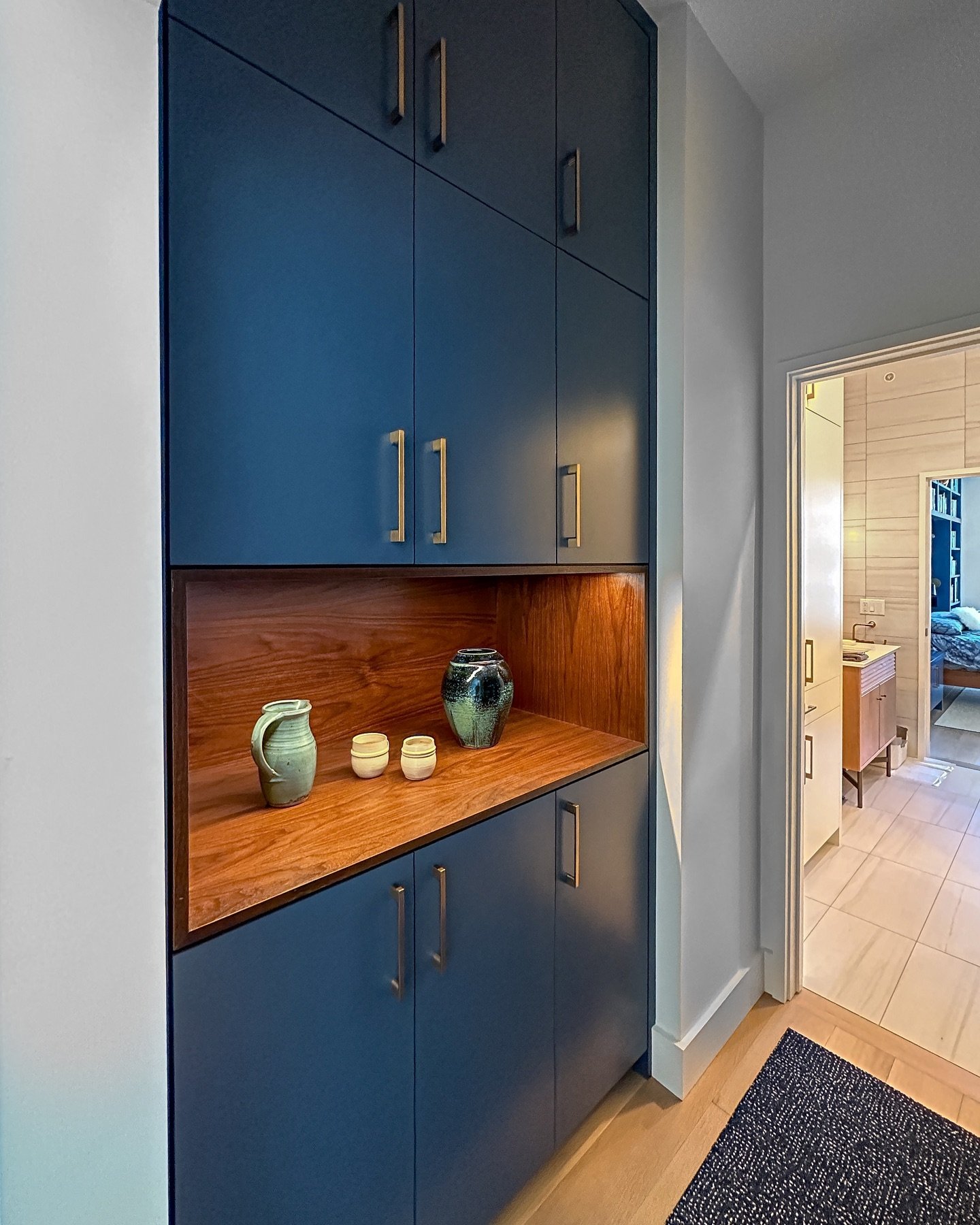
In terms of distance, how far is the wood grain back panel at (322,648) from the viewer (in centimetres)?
127

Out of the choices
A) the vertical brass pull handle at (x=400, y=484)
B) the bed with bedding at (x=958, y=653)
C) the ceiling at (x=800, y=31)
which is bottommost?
the bed with bedding at (x=958, y=653)

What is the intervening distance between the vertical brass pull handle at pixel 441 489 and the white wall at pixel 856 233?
52.9 inches

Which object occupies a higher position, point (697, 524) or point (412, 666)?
point (697, 524)

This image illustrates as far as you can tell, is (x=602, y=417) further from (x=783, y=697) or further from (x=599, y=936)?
(x=599, y=936)

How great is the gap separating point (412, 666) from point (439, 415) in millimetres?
782

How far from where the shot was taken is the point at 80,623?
0.65 m

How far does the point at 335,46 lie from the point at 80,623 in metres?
0.92

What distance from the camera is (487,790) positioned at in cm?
123

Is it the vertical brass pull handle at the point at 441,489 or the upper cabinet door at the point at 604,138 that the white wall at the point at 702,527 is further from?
the vertical brass pull handle at the point at 441,489

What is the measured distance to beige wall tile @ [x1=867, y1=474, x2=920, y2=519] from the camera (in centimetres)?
434

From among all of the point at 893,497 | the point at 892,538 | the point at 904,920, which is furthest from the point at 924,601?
the point at 904,920

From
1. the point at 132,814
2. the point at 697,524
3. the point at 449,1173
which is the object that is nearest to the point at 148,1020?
the point at 132,814

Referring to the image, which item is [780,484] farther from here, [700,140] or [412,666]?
[412,666]

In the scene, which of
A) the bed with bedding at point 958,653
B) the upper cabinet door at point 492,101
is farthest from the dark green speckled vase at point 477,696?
the bed with bedding at point 958,653
